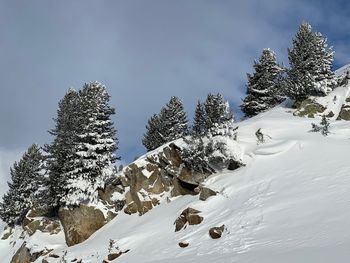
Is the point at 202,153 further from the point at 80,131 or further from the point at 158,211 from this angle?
the point at 80,131

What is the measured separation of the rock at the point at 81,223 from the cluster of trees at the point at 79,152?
77 centimetres

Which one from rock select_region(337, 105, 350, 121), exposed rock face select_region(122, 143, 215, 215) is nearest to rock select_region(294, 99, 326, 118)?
rock select_region(337, 105, 350, 121)

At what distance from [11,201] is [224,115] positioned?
1072 inches

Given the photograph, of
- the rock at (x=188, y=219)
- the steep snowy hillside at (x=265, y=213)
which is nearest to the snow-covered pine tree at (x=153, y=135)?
the steep snowy hillside at (x=265, y=213)

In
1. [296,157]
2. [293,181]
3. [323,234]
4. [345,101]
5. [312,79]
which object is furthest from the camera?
[312,79]

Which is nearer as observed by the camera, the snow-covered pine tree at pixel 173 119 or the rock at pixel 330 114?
the rock at pixel 330 114

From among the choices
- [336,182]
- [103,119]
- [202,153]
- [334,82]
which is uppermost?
[103,119]

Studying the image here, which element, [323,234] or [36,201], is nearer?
[323,234]

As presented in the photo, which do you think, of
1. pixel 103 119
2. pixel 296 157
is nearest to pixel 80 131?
pixel 103 119

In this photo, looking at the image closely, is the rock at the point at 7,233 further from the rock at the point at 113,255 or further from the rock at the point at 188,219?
the rock at the point at 188,219

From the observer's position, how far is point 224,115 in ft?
96.3

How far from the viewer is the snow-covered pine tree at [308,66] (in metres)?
38.9

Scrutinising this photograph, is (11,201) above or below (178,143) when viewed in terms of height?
above

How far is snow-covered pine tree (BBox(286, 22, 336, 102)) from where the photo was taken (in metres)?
38.9
